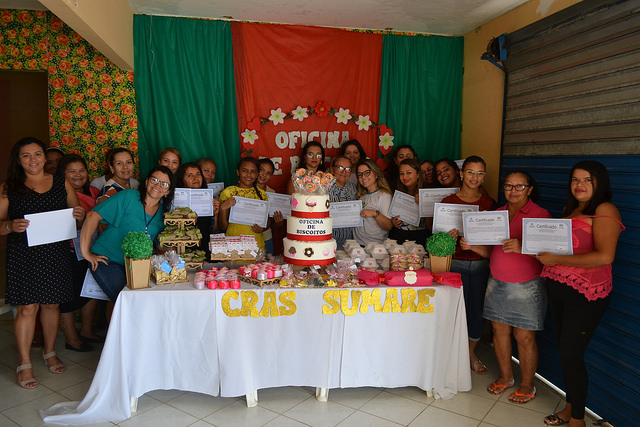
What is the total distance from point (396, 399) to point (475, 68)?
12.0 feet

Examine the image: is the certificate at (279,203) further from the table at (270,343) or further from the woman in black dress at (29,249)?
the woman in black dress at (29,249)

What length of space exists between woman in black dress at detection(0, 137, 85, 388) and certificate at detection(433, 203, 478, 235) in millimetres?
2917

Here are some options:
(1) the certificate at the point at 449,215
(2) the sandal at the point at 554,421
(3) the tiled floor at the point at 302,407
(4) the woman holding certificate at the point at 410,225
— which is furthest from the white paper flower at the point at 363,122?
(2) the sandal at the point at 554,421

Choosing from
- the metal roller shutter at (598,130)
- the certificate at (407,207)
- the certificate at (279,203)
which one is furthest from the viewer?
the certificate at (279,203)

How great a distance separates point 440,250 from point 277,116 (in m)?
2.57

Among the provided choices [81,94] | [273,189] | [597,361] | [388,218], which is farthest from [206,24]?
[597,361]

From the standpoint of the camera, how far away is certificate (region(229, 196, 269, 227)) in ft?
13.0

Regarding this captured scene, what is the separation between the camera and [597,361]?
3.19 m

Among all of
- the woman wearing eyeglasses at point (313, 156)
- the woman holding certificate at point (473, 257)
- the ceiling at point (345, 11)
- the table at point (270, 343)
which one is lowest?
the table at point (270, 343)

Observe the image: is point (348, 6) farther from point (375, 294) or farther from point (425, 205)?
point (375, 294)

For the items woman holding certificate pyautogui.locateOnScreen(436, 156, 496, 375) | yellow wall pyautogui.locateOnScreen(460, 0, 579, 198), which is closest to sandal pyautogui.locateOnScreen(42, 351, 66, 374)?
woman holding certificate pyautogui.locateOnScreen(436, 156, 496, 375)

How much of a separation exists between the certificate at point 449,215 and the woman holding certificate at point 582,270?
67 cm

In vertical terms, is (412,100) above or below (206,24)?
below

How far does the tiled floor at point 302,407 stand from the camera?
3016 millimetres
